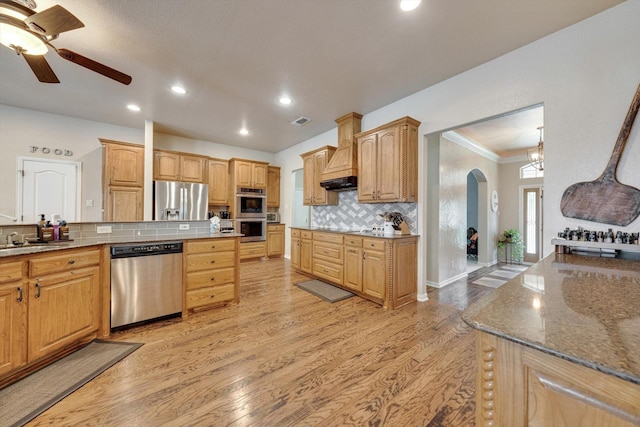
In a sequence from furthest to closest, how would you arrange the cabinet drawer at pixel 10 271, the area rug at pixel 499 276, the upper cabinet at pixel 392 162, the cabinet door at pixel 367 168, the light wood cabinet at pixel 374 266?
1. the area rug at pixel 499 276
2. the cabinet door at pixel 367 168
3. the upper cabinet at pixel 392 162
4. the light wood cabinet at pixel 374 266
5. the cabinet drawer at pixel 10 271

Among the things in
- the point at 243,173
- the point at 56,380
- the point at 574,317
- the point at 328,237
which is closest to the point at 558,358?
the point at 574,317

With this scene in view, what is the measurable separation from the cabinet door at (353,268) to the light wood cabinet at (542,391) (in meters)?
2.71

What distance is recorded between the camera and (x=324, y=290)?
3.73m

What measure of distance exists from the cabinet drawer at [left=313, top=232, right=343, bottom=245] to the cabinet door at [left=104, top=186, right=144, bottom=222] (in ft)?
11.4

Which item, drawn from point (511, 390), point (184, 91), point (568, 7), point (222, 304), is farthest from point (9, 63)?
point (568, 7)

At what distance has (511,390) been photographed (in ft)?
2.24

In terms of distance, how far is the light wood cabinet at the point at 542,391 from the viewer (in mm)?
535

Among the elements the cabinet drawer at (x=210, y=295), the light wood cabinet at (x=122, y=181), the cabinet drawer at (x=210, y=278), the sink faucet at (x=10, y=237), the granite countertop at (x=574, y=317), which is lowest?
the cabinet drawer at (x=210, y=295)

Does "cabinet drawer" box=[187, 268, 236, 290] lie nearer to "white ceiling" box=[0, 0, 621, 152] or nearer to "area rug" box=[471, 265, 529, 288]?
"white ceiling" box=[0, 0, 621, 152]

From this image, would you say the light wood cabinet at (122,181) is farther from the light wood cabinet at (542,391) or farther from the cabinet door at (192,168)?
the light wood cabinet at (542,391)

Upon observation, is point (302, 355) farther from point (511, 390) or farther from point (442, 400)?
point (511, 390)

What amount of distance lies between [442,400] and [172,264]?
2795 mm

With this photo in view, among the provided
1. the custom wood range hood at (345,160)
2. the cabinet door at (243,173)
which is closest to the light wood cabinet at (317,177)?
the custom wood range hood at (345,160)

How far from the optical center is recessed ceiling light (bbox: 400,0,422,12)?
75.4 inches
